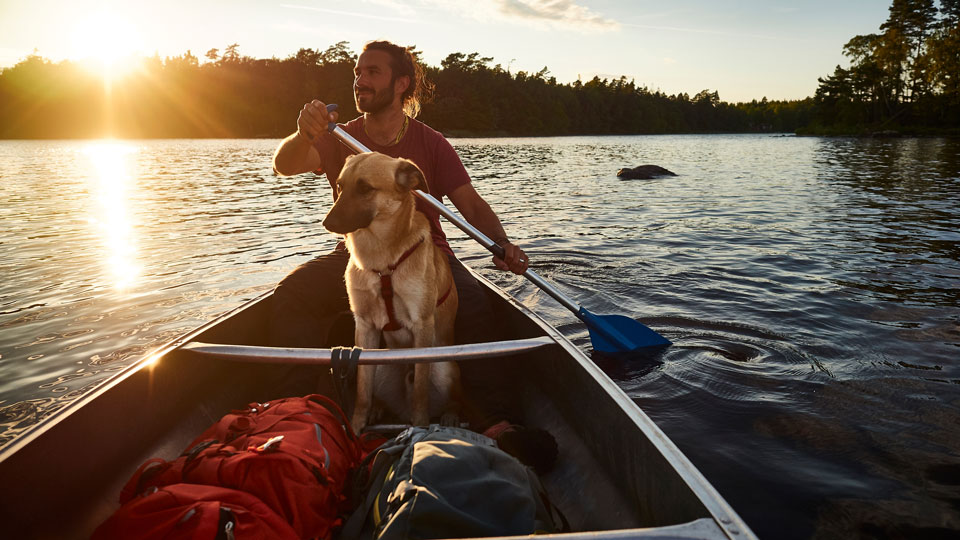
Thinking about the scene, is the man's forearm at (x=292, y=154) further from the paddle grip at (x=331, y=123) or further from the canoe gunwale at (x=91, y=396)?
the canoe gunwale at (x=91, y=396)

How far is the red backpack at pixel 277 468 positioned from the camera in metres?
2.39

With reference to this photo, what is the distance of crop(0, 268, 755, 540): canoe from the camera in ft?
7.36

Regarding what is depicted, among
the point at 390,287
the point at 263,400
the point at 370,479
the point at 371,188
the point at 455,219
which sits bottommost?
the point at 263,400

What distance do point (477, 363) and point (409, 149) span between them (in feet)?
6.87

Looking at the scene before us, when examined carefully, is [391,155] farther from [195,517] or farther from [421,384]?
[195,517]

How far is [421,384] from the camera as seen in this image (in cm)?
390

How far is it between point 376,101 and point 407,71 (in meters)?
0.55

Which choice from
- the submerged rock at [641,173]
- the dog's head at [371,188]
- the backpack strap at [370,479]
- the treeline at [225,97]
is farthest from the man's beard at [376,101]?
the treeline at [225,97]

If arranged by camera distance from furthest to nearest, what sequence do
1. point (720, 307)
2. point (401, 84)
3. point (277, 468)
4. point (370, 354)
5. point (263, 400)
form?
point (720, 307), point (401, 84), point (263, 400), point (370, 354), point (277, 468)

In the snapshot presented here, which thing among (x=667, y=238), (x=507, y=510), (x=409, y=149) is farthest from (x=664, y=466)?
(x=667, y=238)

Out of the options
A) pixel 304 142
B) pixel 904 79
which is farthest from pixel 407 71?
pixel 904 79

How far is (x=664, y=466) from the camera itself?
2.28m

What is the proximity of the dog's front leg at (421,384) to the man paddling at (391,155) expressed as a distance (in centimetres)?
44

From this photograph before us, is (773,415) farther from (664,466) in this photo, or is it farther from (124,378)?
(124,378)
